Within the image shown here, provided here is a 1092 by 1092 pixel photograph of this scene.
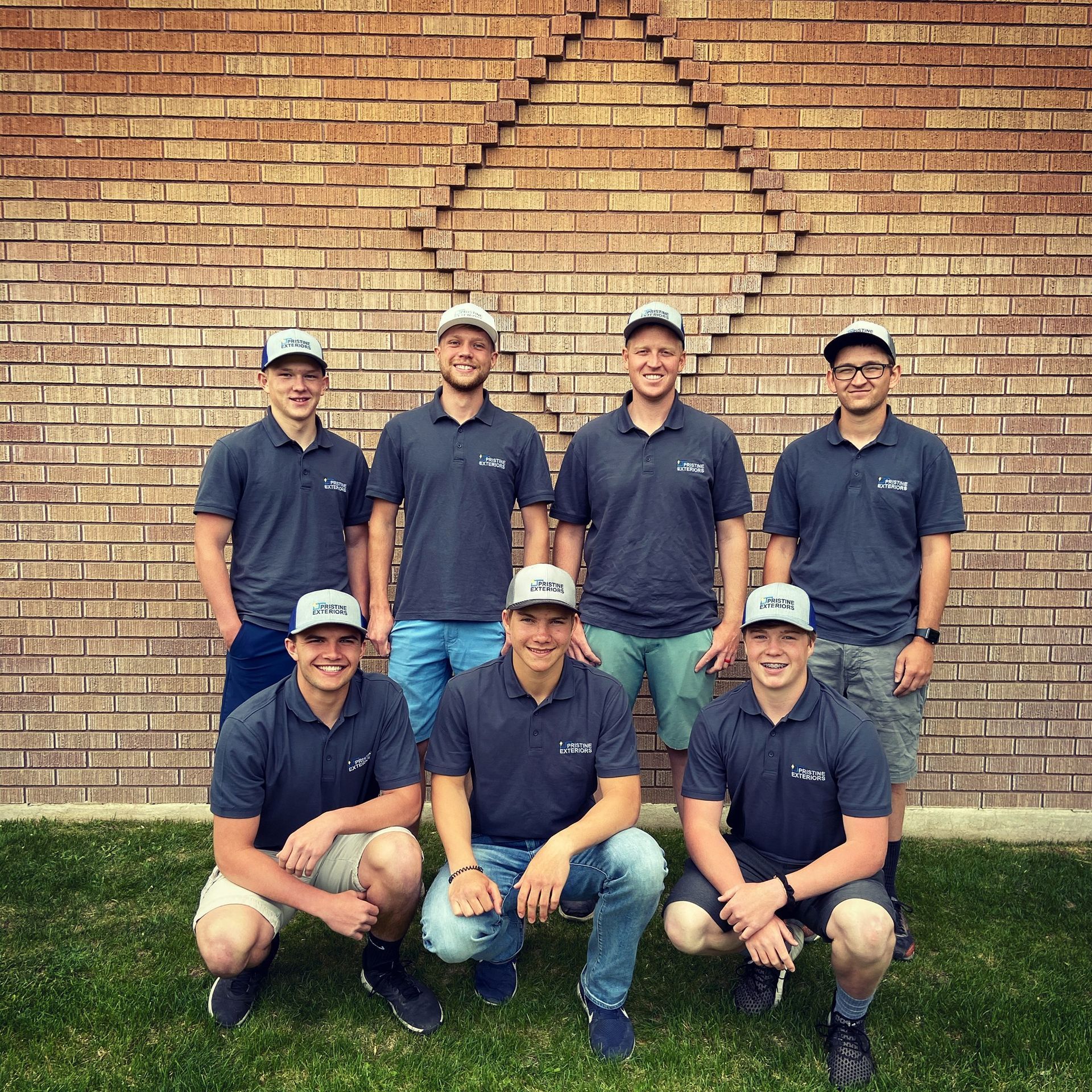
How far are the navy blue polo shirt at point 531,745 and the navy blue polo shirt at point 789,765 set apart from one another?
0.95ft

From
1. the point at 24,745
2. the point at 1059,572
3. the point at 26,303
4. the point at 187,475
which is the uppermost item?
the point at 26,303

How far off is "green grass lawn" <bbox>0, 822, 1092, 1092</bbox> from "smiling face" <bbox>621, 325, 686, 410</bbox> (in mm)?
2288

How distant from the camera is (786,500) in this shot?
371 cm

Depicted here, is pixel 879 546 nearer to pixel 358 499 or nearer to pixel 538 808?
pixel 538 808

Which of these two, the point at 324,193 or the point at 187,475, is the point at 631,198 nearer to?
the point at 324,193

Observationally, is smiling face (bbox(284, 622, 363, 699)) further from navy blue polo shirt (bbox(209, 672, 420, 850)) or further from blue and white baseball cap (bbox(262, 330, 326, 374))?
blue and white baseball cap (bbox(262, 330, 326, 374))

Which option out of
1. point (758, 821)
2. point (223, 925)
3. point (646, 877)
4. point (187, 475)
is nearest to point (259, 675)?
point (223, 925)

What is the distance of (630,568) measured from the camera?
3.60 meters

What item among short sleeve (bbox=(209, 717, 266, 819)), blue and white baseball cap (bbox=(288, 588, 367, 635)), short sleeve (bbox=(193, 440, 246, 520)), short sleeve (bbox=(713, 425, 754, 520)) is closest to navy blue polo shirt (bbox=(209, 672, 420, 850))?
short sleeve (bbox=(209, 717, 266, 819))

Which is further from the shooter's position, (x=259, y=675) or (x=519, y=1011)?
(x=259, y=675)

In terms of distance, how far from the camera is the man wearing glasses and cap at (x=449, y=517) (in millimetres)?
3602

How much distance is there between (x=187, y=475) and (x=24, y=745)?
1694mm

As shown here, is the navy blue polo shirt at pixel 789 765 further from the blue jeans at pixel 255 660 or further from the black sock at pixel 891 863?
the blue jeans at pixel 255 660

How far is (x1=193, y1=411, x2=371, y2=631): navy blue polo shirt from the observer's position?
353cm
